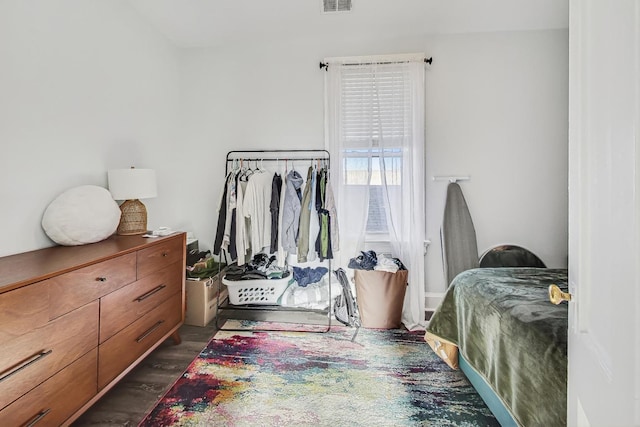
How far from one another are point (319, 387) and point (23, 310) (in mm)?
1506

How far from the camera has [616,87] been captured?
56 cm

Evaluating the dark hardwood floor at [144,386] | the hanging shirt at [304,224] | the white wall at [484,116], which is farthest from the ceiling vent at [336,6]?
the dark hardwood floor at [144,386]

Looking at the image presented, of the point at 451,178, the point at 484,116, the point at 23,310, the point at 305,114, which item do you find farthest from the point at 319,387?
the point at 484,116

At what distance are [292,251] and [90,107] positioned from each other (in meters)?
1.82

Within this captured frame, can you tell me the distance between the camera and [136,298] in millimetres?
1752

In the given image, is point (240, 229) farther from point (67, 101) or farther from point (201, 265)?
point (67, 101)

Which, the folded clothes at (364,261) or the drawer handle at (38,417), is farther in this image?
the folded clothes at (364,261)

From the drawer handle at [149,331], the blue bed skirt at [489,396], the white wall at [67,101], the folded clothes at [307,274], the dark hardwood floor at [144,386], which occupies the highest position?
Answer: the white wall at [67,101]

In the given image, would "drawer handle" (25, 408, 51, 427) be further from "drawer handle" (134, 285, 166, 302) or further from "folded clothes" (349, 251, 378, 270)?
"folded clothes" (349, 251, 378, 270)

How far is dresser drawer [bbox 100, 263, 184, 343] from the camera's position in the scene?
153cm

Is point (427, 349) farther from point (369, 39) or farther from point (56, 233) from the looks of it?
point (369, 39)

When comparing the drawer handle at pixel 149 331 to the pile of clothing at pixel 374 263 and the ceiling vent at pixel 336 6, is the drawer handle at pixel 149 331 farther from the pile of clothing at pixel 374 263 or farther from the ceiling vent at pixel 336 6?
the ceiling vent at pixel 336 6

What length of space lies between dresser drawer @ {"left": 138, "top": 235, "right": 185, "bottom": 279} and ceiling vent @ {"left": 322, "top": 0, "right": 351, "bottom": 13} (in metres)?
2.19

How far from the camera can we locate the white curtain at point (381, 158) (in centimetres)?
267
